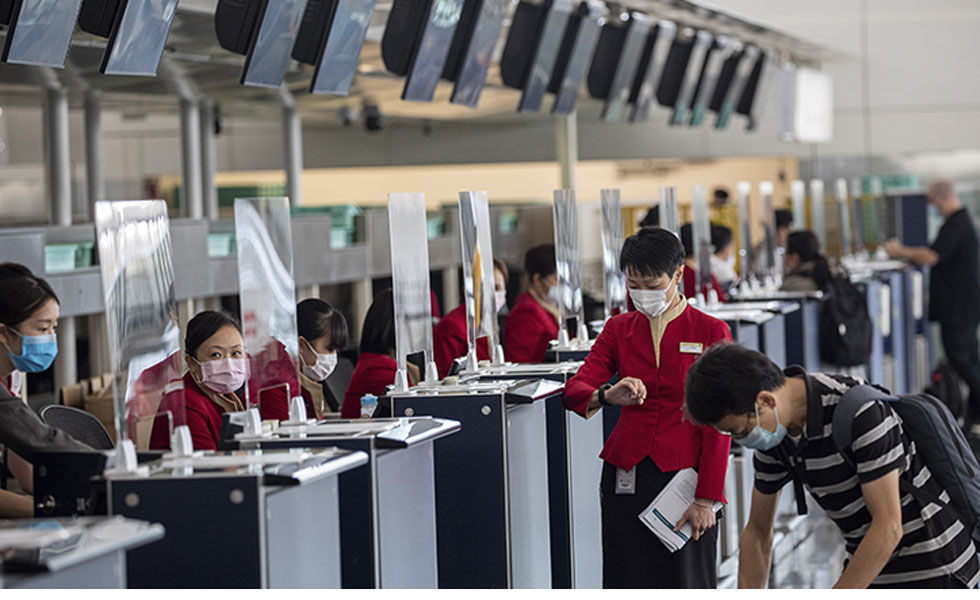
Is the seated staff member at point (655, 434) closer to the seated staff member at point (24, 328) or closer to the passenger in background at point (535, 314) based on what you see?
the seated staff member at point (24, 328)

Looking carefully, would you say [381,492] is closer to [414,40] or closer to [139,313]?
[139,313]

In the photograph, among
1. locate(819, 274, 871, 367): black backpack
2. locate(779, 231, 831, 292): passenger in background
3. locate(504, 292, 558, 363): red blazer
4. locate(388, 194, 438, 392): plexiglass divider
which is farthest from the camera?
locate(779, 231, 831, 292): passenger in background

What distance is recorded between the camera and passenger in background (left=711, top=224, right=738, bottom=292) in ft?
27.3

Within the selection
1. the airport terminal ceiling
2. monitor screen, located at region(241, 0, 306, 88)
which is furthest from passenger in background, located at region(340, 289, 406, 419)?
the airport terminal ceiling

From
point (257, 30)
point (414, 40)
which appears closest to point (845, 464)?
point (257, 30)

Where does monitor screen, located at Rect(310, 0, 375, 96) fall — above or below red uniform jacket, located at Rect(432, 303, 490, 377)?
above

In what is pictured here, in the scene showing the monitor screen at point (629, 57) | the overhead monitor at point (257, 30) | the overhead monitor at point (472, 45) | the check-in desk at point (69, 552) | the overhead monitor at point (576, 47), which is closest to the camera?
the check-in desk at point (69, 552)

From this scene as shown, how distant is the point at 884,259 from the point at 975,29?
177 inches

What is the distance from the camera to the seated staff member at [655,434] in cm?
380

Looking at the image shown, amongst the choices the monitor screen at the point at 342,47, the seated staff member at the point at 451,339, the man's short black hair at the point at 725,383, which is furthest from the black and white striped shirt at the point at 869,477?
the monitor screen at the point at 342,47

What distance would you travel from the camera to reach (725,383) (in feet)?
8.95

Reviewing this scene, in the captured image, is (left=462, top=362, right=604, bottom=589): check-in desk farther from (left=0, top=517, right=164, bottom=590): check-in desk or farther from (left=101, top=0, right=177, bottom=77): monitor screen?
(left=0, top=517, right=164, bottom=590): check-in desk

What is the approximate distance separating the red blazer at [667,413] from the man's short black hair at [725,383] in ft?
3.35

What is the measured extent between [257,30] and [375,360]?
1.66 m
